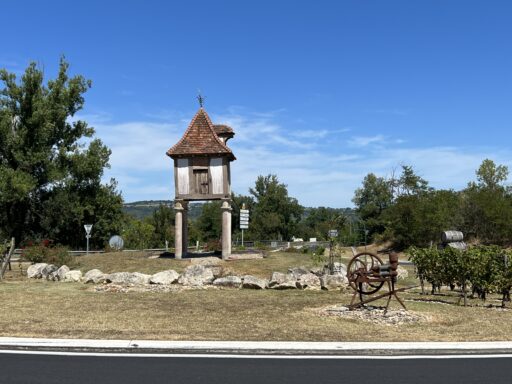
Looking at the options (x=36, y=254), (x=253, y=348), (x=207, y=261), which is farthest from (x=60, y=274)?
(x=253, y=348)

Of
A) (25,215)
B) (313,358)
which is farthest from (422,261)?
(25,215)

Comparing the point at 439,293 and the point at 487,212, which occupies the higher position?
the point at 487,212

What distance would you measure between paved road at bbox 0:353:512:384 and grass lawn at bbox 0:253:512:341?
184 cm

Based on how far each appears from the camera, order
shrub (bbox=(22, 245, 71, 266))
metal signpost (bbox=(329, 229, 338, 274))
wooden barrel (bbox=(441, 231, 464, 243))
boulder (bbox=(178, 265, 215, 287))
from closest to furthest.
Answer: boulder (bbox=(178, 265, 215, 287))
metal signpost (bbox=(329, 229, 338, 274))
shrub (bbox=(22, 245, 71, 266))
wooden barrel (bbox=(441, 231, 464, 243))

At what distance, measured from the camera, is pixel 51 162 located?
49.2 meters

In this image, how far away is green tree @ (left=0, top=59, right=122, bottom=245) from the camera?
159ft

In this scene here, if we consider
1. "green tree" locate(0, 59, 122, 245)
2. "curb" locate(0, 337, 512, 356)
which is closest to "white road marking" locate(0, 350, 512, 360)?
"curb" locate(0, 337, 512, 356)

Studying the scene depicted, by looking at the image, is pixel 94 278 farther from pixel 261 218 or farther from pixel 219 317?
pixel 261 218

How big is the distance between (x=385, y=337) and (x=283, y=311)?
3759 mm

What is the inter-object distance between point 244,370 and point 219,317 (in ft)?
16.9

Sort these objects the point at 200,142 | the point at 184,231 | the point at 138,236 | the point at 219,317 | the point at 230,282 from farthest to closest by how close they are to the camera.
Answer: the point at 138,236 < the point at 184,231 < the point at 200,142 < the point at 230,282 < the point at 219,317

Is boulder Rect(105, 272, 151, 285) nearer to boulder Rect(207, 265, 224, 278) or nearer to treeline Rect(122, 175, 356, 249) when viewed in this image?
boulder Rect(207, 265, 224, 278)

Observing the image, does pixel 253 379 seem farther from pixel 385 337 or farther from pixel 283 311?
pixel 283 311

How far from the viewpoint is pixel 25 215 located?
171 ft
